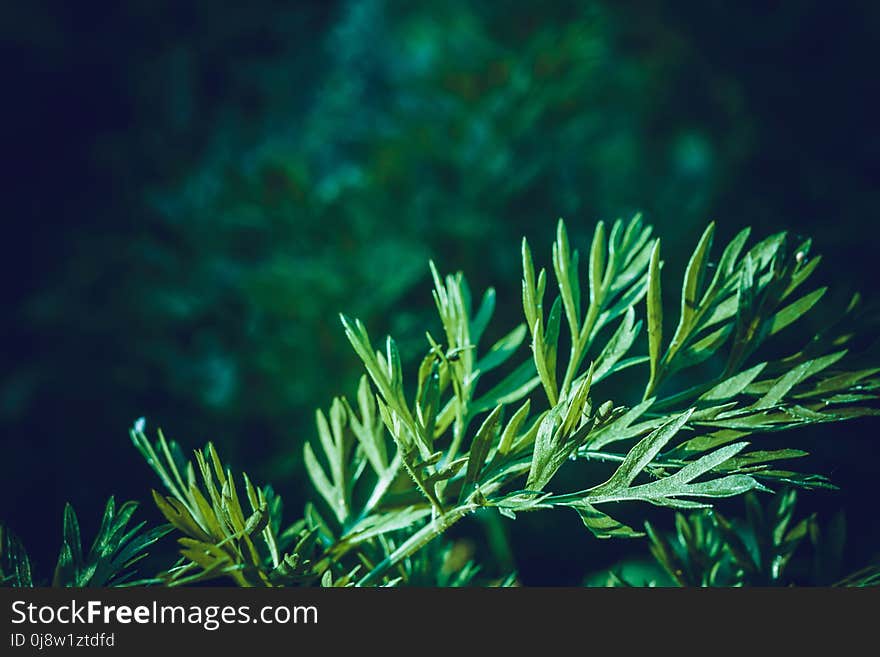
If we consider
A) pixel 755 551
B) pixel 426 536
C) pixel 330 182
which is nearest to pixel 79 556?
pixel 426 536

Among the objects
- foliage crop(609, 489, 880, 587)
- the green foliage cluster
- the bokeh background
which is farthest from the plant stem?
the bokeh background

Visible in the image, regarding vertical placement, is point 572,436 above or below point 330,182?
below

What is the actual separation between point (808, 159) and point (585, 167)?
32 cm

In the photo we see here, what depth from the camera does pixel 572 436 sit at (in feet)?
0.88

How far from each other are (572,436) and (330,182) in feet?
2.33

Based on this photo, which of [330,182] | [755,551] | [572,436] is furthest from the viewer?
[330,182]

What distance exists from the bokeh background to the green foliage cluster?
367 millimetres

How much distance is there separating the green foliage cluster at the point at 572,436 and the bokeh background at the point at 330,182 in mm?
367

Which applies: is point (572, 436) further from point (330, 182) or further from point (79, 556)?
point (330, 182)

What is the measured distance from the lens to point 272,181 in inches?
31.1

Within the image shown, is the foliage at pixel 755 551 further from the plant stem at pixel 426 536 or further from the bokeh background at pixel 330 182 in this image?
the bokeh background at pixel 330 182

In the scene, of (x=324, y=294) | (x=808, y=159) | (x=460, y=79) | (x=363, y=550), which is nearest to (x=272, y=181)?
(x=324, y=294)

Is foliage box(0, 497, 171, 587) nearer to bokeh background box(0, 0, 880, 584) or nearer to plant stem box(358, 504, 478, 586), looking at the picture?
plant stem box(358, 504, 478, 586)

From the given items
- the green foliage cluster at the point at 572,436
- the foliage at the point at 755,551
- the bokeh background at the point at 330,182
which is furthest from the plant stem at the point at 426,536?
the bokeh background at the point at 330,182
